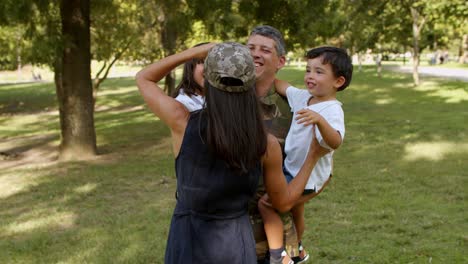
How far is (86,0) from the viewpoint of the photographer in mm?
10789

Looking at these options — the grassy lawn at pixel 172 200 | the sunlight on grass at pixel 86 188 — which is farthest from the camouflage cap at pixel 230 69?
the sunlight on grass at pixel 86 188

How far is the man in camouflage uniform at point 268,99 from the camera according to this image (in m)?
2.84

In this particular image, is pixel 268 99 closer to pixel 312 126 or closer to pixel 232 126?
pixel 312 126

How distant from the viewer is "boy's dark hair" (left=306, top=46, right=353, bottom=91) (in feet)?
9.00

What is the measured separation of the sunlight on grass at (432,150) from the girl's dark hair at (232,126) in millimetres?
8394

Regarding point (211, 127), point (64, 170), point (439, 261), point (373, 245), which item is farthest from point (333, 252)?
point (64, 170)

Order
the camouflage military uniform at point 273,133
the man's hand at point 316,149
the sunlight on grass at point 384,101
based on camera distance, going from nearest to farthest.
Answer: the man's hand at point 316,149 < the camouflage military uniform at point 273,133 < the sunlight on grass at point 384,101

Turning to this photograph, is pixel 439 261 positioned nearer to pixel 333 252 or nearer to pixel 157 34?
pixel 333 252

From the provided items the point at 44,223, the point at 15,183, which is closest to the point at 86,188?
the point at 15,183

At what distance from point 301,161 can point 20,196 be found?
646 cm

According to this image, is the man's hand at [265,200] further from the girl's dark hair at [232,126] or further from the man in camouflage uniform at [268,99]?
the girl's dark hair at [232,126]

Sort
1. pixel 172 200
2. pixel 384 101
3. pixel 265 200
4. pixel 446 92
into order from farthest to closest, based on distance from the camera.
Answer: pixel 446 92 → pixel 384 101 → pixel 172 200 → pixel 265 200

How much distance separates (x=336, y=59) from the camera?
2.75m

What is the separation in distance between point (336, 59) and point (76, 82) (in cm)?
868
